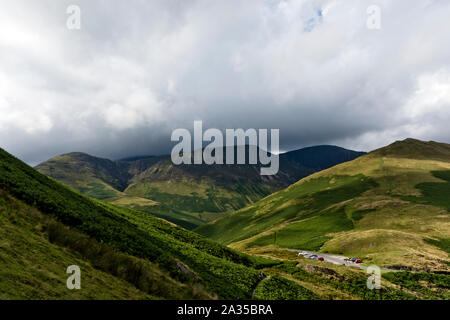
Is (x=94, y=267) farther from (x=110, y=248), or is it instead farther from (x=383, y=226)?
(x=383, y=226)

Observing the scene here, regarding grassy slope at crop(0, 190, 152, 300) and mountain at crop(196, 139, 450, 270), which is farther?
mountain at crop(196, 139, 450, 270)

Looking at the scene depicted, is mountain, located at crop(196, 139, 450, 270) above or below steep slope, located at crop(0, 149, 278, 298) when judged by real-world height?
below

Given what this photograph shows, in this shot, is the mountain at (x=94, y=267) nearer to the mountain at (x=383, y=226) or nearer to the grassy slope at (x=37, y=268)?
the grassy slope at (x=37, y=268)

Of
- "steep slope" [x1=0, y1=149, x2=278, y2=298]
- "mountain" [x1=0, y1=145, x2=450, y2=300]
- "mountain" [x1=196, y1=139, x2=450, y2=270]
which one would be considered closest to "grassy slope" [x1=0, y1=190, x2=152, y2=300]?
"mountain" [x1=0, y1=145, x2=450, y2=300]

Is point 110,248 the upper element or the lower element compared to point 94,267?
upper

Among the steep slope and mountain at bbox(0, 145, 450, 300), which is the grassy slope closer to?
mountain at bbox(0, 145, 450, 300)

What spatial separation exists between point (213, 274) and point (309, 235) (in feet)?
400

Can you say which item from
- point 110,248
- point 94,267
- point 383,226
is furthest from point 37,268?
point 383,226

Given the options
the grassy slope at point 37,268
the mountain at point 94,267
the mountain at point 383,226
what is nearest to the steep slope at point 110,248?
the mountain at point 94,267

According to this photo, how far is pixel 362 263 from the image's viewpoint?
73.6 meters

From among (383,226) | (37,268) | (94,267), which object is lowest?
(383,226)

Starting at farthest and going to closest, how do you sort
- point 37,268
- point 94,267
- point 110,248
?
point 110,248
point 94,267
point 37,268

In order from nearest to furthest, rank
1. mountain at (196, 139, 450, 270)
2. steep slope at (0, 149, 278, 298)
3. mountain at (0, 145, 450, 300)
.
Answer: mountain at (0, 145, 450, 300) → steep slope at (0, 149, 278, 298) → mountain at (196, 139, 450, 270)
